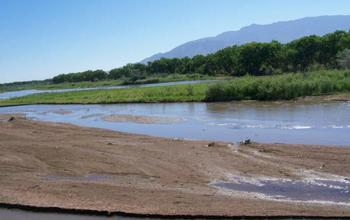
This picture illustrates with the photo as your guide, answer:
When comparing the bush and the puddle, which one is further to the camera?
the bush

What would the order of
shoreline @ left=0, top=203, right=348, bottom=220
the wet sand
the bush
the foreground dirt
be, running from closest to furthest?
shoreline @ left=0, top=203, right=348, bottom=220
the foreground dirt
the wet sand
the bush

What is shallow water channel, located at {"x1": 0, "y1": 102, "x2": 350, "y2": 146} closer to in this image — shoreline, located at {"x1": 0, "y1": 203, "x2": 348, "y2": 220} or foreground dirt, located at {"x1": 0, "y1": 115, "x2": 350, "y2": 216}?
foreground dirt, located at {"x1": 0, "y1": 115, "x2": 350, "y2": 216}

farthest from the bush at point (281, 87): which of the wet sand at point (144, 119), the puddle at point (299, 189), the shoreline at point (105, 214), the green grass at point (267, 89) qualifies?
the shoreline at point (105, 214)

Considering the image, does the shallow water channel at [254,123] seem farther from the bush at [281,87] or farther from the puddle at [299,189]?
the puddle at [299,189]

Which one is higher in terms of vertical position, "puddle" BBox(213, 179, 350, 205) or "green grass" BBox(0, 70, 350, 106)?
"green grass" BBox(0, 70, 350, 106)

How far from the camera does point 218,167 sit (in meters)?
18.0

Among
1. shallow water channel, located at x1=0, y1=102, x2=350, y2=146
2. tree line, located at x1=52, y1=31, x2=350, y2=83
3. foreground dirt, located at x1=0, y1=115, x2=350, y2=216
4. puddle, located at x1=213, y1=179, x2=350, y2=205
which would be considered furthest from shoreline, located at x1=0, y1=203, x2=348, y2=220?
tree line, located at x1=52, y1=31, x2=350, y2=83

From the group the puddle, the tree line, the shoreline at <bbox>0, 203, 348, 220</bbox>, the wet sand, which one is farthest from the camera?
the tree line

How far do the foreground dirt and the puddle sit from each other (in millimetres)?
667

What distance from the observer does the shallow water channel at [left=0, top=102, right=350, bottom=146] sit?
27094 millimetres

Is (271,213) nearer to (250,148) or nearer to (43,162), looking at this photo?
(250,148)

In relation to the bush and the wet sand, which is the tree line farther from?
the wet sand

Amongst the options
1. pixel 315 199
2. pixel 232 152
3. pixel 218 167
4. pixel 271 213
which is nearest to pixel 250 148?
pixel 232 152

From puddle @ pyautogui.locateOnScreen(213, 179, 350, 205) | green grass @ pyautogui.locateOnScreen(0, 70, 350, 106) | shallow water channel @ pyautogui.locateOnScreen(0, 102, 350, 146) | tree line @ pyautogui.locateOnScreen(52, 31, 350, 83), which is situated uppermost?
tree line @ pyautogui.locateOnScreen(52, 31, 350, 83)
